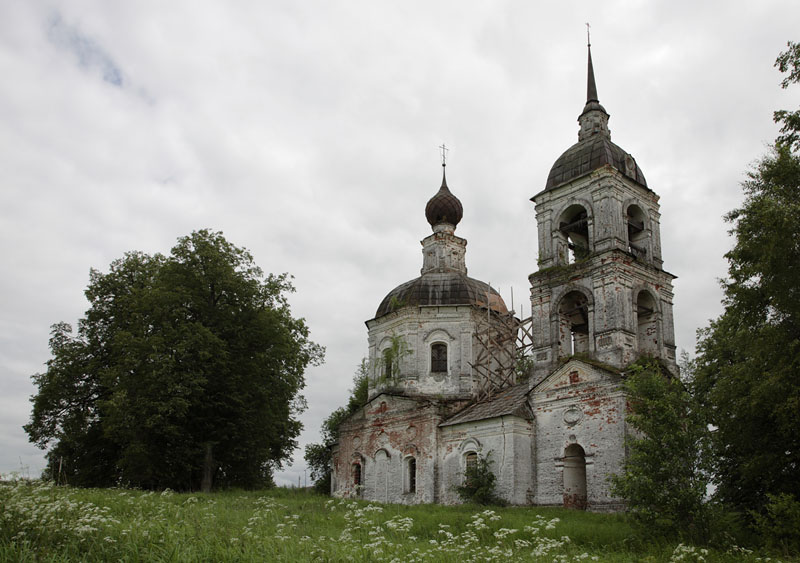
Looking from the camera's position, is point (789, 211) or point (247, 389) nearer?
point (789, 211)

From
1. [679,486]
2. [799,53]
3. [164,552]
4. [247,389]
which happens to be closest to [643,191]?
[799,53]

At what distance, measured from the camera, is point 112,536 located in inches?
350

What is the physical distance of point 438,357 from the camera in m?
28.3

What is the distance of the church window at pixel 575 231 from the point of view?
78.0ft

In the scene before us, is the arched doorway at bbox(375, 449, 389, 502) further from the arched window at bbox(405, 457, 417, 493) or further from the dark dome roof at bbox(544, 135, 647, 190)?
the dark dome roof at bbox(544, 135, 647, 190)

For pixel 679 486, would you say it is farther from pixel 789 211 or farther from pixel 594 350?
pixel 594 350

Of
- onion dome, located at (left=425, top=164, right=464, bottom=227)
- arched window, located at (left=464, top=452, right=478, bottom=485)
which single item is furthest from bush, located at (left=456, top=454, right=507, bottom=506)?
onion dome, located at (left=425, top=164, right=464, bottom=227)

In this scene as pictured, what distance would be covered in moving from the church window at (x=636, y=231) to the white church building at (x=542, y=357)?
0.04 metres

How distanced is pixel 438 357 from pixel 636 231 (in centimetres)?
913

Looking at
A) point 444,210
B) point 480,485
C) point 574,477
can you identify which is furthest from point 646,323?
point 444,210

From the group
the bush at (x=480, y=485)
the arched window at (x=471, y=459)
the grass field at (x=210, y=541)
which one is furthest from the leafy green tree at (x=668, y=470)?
the arched window at (x=471, y=459)

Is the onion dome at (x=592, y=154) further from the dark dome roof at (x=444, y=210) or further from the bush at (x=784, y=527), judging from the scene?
the bush at (x=784, y=527)

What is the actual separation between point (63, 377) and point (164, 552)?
1946 centimetres

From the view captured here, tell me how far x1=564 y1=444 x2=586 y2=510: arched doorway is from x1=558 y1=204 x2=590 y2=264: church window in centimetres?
621
